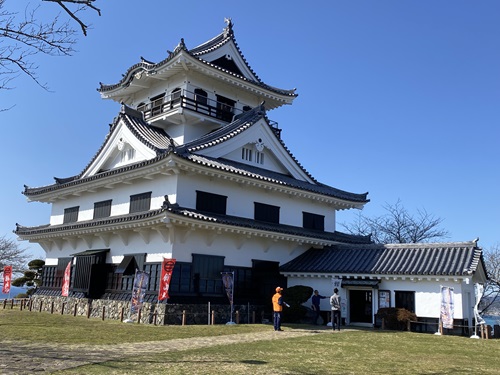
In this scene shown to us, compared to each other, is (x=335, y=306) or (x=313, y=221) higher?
(x=313, y=221)

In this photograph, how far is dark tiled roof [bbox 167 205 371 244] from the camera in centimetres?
1985

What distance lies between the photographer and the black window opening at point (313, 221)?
89.6 feet

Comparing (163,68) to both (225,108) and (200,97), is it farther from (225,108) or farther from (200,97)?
(225,108)

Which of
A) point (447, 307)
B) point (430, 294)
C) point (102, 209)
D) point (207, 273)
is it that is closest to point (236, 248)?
point (207, 273)

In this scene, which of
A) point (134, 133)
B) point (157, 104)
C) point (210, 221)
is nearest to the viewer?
point (210, 221)

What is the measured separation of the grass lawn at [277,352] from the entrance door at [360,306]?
5022mm

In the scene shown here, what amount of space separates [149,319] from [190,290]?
84.3 inches

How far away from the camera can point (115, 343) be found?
12922mm

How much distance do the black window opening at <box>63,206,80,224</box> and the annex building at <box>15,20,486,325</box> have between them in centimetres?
7

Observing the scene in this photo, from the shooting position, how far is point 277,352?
12.1 m

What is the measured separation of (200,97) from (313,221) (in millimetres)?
9940

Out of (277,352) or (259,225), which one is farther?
(259,225)

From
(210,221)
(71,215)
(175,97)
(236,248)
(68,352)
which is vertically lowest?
(68,352)

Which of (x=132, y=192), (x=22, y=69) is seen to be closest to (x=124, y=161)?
(x=132, y=192)
